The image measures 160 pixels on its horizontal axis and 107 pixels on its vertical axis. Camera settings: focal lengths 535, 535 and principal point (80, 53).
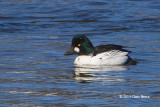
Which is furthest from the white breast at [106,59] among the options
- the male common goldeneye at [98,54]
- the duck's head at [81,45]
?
the duck's head at [81,45]

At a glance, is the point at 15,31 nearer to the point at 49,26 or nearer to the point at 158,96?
the point at 49,26

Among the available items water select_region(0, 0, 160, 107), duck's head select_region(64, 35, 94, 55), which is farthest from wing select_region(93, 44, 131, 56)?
water select_region(0, 0, 160, 107)

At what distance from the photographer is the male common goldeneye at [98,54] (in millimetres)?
13602

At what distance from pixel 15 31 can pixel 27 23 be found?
184 cm

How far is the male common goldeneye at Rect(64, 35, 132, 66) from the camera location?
1360 cm

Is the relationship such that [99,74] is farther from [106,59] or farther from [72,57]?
[72,57]

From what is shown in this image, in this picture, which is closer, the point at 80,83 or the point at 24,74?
the point at 80,83

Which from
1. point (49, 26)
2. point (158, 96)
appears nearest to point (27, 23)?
point (49, 26)

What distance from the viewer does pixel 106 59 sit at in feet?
44.7

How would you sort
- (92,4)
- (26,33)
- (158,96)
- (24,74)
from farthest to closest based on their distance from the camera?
(92,4), (26,33), (24,74), (158,96)

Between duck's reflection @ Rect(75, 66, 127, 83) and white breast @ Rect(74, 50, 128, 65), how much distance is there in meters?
0.34

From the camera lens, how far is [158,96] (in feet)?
30.4

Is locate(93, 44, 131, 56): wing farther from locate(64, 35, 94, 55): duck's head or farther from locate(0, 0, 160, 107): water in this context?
locate(0, 0, 160, 107): water

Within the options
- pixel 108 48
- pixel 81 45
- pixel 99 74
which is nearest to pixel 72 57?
pixel 81 45
